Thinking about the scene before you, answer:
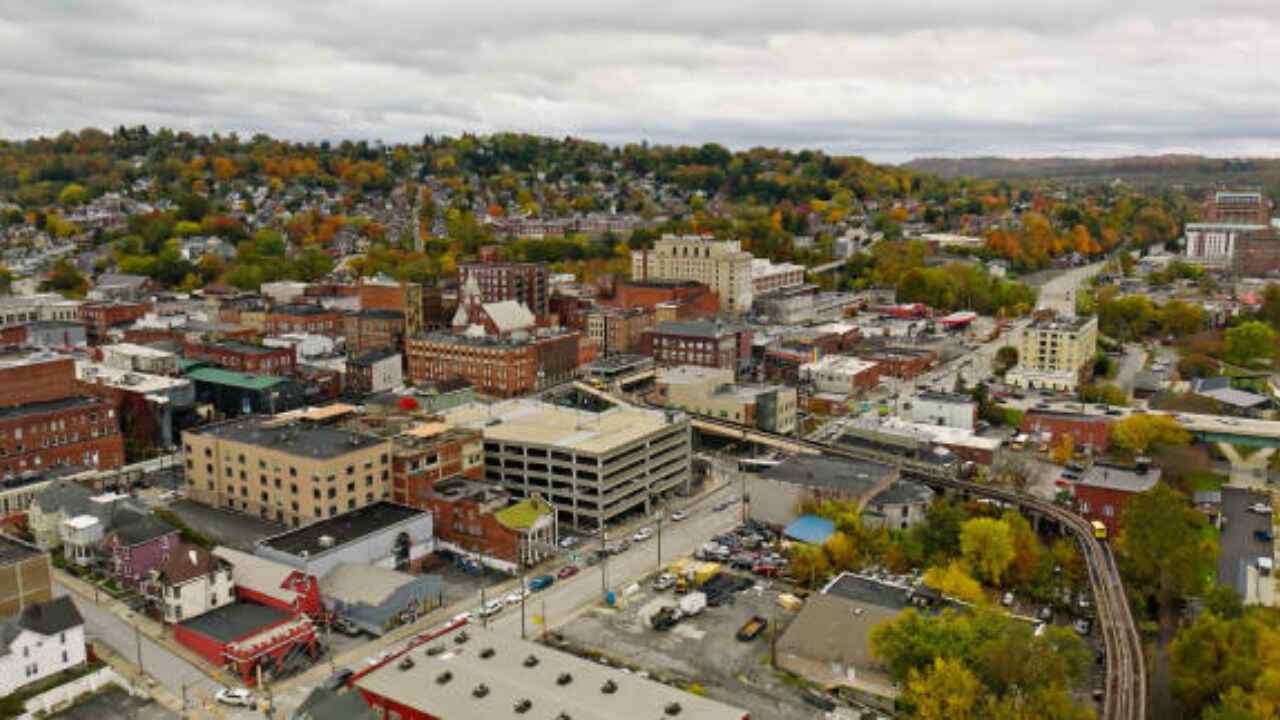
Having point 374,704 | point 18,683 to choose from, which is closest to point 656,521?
point 374,704

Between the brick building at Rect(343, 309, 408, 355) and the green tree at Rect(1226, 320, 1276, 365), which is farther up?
the brick building at Rect(343, 309, 408, 355)

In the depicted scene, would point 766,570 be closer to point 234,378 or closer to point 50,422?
point 50,422

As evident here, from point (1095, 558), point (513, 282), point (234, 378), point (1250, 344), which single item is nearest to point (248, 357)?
point (234, 378)

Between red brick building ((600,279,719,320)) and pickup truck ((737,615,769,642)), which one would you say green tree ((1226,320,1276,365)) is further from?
pickup truck ((737,615,769,642))

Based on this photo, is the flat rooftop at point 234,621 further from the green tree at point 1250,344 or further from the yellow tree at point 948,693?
the green tree at point 1250,344

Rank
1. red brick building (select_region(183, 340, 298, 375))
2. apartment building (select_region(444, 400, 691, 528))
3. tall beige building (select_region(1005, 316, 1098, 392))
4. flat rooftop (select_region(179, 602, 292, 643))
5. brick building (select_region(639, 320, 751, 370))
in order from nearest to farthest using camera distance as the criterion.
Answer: flat rooftop (select_region(179, 602, 292, 643))
apartment building (select_region(444, 400, 691, 528))
red brick building (select_region(183, 340, 298, 375))
tall beige building (select_region(1005, 316, 1098, 392))
brick building (select_region(639, 320, 751, 370))

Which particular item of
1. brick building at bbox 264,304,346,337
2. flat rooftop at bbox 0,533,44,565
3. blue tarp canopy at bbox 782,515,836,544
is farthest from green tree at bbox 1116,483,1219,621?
brick building at bbox 264,304,346,337

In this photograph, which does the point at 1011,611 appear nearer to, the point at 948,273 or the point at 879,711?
the point at 879,711
